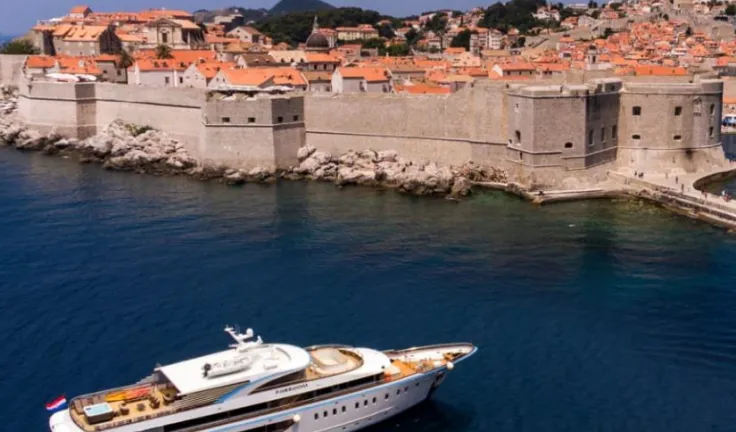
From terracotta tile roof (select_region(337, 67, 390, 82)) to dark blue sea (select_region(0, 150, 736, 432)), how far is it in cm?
1382

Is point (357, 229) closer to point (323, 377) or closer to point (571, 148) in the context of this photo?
point (571, 148)

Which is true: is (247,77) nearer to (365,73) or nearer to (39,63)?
(365,73)

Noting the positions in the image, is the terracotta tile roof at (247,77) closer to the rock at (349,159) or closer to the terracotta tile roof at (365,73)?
the terracotta tile roof at (365,73)

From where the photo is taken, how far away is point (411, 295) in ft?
65.7

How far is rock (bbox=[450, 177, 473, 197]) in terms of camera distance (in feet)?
97.7

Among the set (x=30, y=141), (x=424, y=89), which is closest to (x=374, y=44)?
(x=424, y=89)

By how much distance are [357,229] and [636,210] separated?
8825 mm

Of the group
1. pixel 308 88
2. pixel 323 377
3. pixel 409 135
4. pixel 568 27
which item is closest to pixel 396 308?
pixel 323 377

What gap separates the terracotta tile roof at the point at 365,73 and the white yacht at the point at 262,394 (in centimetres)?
2920

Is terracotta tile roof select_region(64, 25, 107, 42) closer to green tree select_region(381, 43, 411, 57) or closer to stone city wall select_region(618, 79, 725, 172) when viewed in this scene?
green tree select_region(381, 43, 411, 57)

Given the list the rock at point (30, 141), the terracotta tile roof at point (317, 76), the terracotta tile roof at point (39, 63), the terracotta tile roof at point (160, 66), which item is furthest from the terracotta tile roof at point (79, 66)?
the terracotta tile roof at point (317, 76)

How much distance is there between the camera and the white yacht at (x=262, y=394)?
13125 mm

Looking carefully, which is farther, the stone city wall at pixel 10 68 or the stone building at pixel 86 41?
the stone building at pixel 86 41

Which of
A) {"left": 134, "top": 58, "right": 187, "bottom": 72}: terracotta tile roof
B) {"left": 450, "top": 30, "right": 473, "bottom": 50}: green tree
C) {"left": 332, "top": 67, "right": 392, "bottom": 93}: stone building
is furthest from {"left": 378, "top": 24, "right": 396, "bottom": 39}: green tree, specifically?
{"left": 332, "top": 67, "right": 392, "bottom": 93}: stone building
